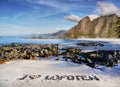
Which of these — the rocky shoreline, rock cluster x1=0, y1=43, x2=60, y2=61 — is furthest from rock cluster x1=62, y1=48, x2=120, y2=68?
rock cluster x1=0, y1=43, x2=60, y2=61

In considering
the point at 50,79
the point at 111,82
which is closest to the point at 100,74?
the point at 111,82

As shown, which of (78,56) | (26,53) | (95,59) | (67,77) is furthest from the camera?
(26,53)

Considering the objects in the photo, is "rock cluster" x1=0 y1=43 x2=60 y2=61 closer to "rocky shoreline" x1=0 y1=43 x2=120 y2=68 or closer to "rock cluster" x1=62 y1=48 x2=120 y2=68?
"rocky shoreline" x1=0 y1=43 x2=120 y2=68

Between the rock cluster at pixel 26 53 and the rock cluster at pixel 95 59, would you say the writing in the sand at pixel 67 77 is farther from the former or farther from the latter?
the rock cluster at pixel 26 53

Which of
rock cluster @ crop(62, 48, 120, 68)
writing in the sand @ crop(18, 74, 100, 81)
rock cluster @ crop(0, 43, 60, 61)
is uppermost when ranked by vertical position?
rock cluster @ crop(0, 43, 60, 61)

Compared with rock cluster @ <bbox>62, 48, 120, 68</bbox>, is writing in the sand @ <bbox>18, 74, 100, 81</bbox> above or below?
below

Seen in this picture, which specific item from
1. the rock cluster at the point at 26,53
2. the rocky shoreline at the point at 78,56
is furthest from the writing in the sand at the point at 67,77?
the rock cluster at the point at 26,53

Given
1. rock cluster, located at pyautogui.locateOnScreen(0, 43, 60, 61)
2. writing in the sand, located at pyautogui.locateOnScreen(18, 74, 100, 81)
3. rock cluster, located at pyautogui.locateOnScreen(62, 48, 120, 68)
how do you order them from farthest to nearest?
rock cluster, located at pyautogui.locateOnScreen(0, 43, 60, 61) → rock cluster, located at pyautogui.locateOnScreen(62, 48, 120, 68) → writing in the sand, located at pyautogui.locateOnScreen(18, 74, 100, 81)

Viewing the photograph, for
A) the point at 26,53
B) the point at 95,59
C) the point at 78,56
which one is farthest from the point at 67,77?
the point at 26,53

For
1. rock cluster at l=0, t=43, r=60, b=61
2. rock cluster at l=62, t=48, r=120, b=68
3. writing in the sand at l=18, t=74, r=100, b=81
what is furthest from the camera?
rock cluster at l=0, t=43, r=60, b=61

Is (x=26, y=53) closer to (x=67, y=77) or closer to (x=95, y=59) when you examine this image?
(x=95, y=59)

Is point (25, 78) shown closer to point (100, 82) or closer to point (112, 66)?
Result: point (100, 82)

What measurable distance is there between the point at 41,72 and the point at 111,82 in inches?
613

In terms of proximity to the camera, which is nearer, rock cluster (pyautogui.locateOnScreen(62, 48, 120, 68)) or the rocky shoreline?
rock cluster (pyautogui.locateOnScreen(62, 48, 120, 68))
